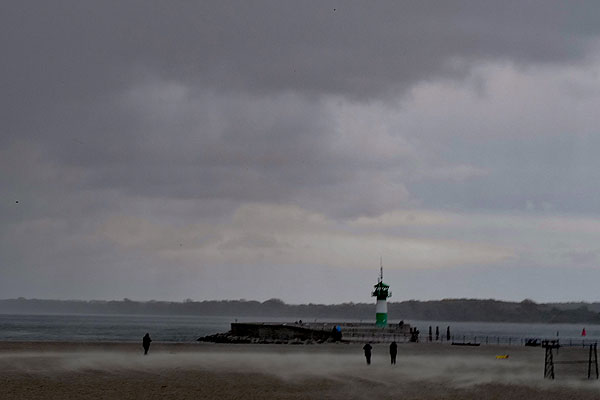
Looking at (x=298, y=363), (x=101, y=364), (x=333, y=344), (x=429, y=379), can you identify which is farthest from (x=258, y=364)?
(x=333, y=344)

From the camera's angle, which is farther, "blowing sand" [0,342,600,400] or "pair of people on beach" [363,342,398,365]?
"pair of people on beach" [363,342,398,365]

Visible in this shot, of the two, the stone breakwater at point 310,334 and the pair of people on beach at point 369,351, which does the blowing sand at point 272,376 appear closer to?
the pair of people on beach at point 369,351

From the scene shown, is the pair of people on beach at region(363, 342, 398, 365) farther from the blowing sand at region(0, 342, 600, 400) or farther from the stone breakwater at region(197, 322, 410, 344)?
the stone breakwater at region(197, 322, 410, 344)

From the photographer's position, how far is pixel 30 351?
51281 mm

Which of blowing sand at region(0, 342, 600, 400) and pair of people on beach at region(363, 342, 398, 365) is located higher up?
pair of people on beach at region(363, 342, 398, 365)

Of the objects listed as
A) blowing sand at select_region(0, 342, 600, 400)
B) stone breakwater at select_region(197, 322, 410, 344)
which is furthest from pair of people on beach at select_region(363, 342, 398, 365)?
stone breakwater at select_region(197, 322, 410, 344)

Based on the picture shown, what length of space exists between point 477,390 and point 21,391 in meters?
19.3

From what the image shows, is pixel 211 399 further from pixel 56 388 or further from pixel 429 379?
pixel 429 379

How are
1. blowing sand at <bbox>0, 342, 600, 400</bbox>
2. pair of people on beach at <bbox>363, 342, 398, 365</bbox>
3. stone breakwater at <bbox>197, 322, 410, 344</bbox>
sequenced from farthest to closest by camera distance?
stone breakwater at <bbox>197, 322, 410, 344</bbox> < pair of people on beach at <bbox>363, 342, 398, 365</bbox> < blowing sand at <bbox>0, 342, 600, 400</bbox>

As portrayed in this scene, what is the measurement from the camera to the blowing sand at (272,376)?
3008cm

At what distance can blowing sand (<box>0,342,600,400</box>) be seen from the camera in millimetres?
30078

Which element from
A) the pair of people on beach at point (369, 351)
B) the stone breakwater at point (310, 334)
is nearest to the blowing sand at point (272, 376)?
the pair of people on beach at point (369, 351)

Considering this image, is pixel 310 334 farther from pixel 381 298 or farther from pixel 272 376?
pixel 272 376

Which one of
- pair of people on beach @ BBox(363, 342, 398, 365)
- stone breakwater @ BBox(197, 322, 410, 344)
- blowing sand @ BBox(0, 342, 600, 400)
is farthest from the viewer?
stone breakwater @ BBox(197, 322, 410, 344)
